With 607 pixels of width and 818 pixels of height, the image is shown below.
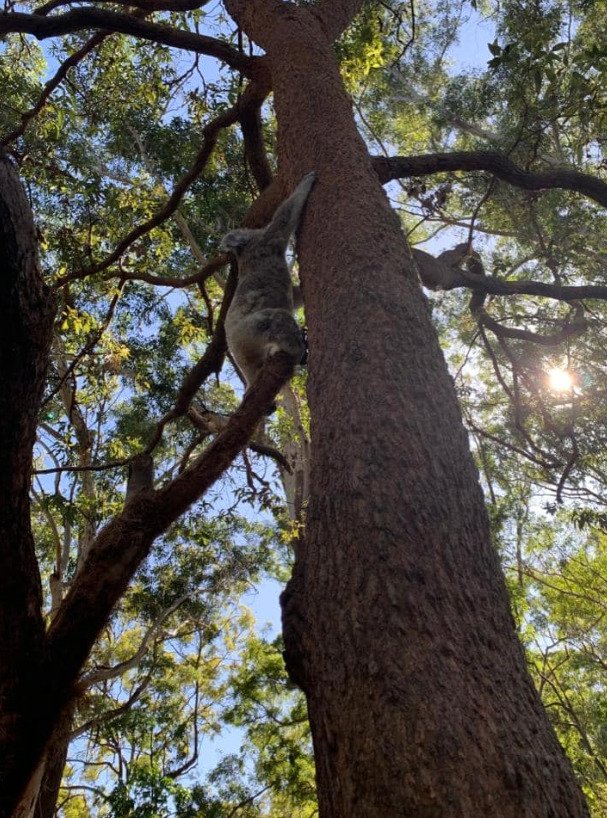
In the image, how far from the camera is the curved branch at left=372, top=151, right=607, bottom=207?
11.6 feet

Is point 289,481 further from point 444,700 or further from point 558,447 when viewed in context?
point 444,700

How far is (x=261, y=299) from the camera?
14.2 ft

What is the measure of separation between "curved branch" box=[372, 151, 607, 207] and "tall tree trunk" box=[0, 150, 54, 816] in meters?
2.19

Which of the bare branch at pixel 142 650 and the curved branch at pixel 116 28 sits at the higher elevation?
the curved branch at pixel 116 28

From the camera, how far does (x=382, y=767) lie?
111cm

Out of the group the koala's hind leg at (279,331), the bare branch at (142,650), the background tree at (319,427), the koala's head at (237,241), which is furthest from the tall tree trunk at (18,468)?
the bare branch at (142,650)

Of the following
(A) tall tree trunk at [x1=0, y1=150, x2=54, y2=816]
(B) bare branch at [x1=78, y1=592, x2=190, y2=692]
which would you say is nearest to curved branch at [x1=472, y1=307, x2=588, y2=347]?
(A) tall tree trunk at [x1=0, y1=150, x2=54, y2=816]

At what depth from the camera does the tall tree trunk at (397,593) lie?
108cm

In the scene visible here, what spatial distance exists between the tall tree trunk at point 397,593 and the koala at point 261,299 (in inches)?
50.4

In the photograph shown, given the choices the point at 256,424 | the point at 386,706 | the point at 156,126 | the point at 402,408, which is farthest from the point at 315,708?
the point at 156,126

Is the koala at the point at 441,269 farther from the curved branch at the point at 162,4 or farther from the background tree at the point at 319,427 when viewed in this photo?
the curved branch at the point at 162,4

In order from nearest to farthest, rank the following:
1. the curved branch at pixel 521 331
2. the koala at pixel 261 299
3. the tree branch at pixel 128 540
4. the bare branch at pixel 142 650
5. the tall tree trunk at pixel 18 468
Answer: the tall tree trunk at pixel 18 468, the tree branch at pixel 128 540, the koala at pixel 261 299, the curved branch at pixel 521 331, the bare branch at pixel 142 650

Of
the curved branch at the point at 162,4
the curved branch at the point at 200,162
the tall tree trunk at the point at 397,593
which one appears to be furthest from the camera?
the curved branch at the point at 162,4

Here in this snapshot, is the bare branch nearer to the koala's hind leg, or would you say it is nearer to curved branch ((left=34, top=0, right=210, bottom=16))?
the koala's hind leg
